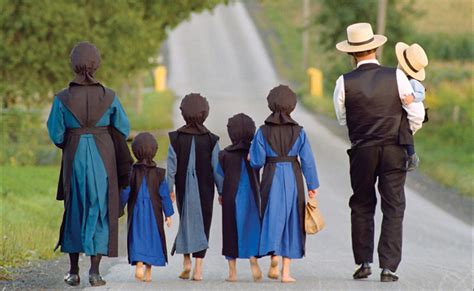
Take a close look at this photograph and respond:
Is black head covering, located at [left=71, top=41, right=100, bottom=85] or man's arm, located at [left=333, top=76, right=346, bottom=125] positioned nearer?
black head covering, located at [left=71, top=41, right=100, bottom=85]

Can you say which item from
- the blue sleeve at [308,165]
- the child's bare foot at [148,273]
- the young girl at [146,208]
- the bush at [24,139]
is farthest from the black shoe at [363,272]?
the bush at [24,139]

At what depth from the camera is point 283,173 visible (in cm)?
1095

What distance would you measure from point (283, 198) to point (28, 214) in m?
5.48

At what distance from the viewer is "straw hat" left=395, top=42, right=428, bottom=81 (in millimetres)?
11109

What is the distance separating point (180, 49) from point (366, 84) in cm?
5345

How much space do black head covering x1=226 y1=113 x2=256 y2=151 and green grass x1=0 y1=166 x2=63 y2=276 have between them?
229cm

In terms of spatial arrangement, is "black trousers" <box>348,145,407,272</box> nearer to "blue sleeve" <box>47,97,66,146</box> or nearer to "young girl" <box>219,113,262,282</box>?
"young girl" <box>219,113,262,282</box>

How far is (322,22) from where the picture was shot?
129ft

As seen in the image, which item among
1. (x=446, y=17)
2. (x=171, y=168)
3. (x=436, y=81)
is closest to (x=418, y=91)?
(x=171, y=168)

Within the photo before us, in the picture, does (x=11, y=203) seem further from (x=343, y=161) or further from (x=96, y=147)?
(x=343, y=161)

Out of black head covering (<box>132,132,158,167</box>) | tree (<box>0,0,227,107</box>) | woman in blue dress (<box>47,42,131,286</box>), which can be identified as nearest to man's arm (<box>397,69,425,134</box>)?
black head covering (<box>132,132,158,167</box>)

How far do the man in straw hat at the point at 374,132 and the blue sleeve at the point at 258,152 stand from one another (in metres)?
0.70

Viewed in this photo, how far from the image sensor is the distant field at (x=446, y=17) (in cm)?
6341

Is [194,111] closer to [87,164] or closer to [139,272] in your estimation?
[87,164]
